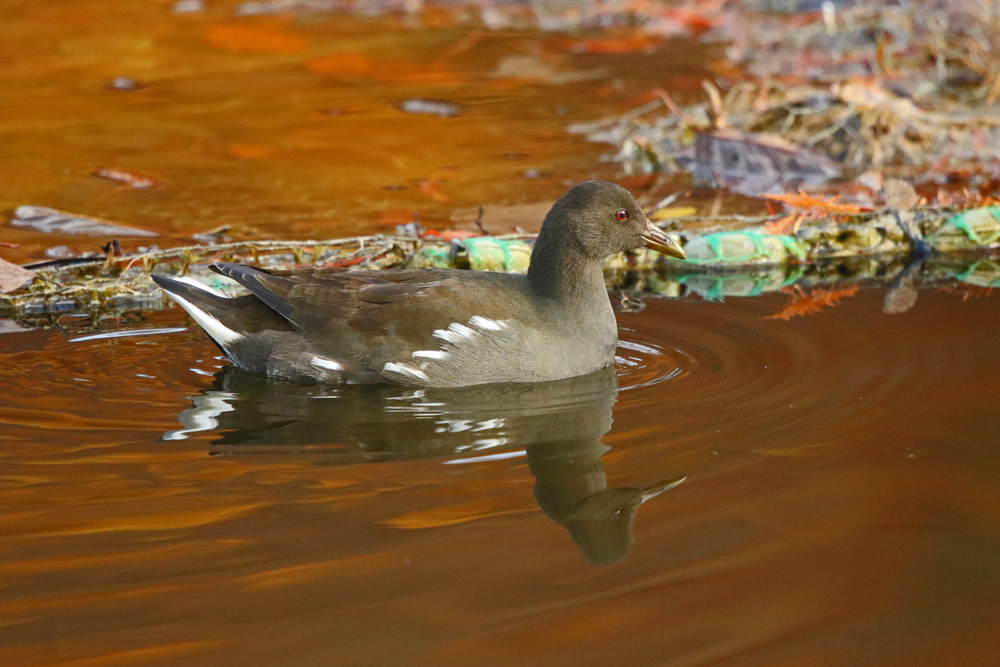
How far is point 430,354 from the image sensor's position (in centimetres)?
455

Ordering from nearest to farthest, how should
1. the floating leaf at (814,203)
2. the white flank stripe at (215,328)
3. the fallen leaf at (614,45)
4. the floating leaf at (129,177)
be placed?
the white flank stripe at (215,328), the floating leaf at (814,203), the floating leaf at (129,177), the fallen leaf at (614,45)

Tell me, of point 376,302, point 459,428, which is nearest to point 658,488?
point 459,428

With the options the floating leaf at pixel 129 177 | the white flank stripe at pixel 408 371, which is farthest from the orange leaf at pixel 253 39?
the white flank stripe at pixel 408 371

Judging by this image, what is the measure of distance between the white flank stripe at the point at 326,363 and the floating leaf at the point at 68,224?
90.1 inches

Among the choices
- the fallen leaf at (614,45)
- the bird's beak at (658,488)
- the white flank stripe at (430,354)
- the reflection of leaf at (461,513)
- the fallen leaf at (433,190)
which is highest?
the fallen leaf at (614,45)

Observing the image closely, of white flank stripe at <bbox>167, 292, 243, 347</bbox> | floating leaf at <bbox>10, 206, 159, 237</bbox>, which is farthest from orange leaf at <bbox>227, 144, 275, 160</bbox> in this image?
white flank stripe at <bbox>167, 292, 243, 347</bbox>

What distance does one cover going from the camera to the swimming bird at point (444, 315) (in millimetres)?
4559

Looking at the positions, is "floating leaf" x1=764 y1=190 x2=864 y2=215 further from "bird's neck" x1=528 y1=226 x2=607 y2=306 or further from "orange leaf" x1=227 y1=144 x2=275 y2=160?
"orange leaf" x1=227 y1=144 x2=275 y2=160

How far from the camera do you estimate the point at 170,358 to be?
16.0ft

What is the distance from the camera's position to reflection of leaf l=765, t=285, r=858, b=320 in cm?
536

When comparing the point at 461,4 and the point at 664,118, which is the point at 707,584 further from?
the point at 461,4

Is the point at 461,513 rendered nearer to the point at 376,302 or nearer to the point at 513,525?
the point at 513,525

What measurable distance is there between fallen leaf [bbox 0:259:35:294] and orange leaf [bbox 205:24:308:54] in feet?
21.2

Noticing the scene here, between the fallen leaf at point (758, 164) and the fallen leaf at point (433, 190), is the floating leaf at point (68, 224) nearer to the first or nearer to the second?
the fallen leaf at point (433, 190)
